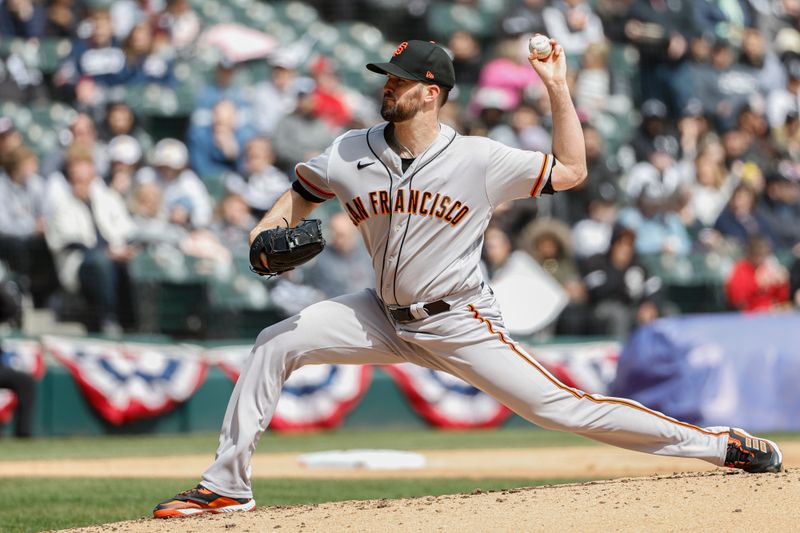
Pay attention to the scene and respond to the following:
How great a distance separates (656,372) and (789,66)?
8316mm

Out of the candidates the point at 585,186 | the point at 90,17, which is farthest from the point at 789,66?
the point at 90,17

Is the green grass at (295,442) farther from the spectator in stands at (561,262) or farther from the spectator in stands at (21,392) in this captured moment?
the spectator in stands at (561,262)

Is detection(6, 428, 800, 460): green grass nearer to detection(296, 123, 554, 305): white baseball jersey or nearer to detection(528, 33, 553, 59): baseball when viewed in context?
detection(296, 123, 554, 305): white baseball jersey

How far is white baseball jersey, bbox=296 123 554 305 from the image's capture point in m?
5.17

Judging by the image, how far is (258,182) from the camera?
41.3ft

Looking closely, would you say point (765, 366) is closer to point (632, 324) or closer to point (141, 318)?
point (632, 324)

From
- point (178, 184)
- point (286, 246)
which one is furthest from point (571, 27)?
point (286, 246)

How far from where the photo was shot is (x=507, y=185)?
5227 millimetres

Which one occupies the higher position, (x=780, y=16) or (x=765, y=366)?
(x=780, y=16)

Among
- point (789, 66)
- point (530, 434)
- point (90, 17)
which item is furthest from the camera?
point (789, 66)

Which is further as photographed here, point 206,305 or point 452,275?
point 206,305

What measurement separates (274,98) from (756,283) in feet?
17.3

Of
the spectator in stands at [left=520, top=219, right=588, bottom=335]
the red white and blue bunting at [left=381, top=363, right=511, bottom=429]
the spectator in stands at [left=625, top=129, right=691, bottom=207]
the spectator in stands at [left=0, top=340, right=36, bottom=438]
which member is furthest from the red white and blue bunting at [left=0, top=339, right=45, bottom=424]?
the spectator in stands at [left=625, top=129, right=691, bottom=207]

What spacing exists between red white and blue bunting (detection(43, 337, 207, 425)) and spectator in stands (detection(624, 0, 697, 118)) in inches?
306
